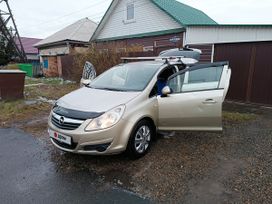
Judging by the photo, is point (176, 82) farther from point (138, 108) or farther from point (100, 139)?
point (100, 139)

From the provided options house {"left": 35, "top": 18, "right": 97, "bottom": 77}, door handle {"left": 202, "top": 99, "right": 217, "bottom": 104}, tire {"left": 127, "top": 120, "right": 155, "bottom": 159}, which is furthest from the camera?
house {"left": 35, "top": 18, "right": 97, "bottom": 77}

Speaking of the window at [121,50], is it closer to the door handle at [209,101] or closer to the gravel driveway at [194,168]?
the gravel driveway at [194,168]

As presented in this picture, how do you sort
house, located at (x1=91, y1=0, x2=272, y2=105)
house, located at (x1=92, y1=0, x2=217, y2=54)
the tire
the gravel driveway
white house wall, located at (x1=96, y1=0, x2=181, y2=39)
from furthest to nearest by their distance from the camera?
white house wall, located at (x1=96, y1=0, x2=181, y2=39)
house, located at (x1=92, y1=0, x2=217, y2=54)
house, located at (x1=91, y1=0, x2=272, y2=105)
the tire
the gravel driveway

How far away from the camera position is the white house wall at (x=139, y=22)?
13148 mm

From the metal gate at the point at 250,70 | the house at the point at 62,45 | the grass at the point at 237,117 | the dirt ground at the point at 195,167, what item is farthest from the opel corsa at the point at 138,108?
the house at the point at 62,45

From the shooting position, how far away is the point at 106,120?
3172 millimetres

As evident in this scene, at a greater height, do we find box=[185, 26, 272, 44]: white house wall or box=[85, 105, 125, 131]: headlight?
box=[185, 26, 272, 44]: white house wall

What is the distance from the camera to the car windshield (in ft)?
13.2

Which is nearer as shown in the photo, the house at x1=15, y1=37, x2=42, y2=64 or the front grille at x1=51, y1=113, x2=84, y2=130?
the front grille at x1=51, y1=113, x2=84, y2=130

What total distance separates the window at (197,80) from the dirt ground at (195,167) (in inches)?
42.0

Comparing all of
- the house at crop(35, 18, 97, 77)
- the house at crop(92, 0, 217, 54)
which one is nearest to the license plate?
the house at crop(92, 0, 217, 54)

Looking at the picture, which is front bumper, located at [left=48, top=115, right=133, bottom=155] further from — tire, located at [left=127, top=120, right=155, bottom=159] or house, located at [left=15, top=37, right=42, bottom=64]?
house, located at [left=15, top=37, right=42, bottom=64]

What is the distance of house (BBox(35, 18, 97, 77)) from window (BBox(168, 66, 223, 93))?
14.2 m

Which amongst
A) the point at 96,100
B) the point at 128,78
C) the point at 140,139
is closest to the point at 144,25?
the point at 128,78
